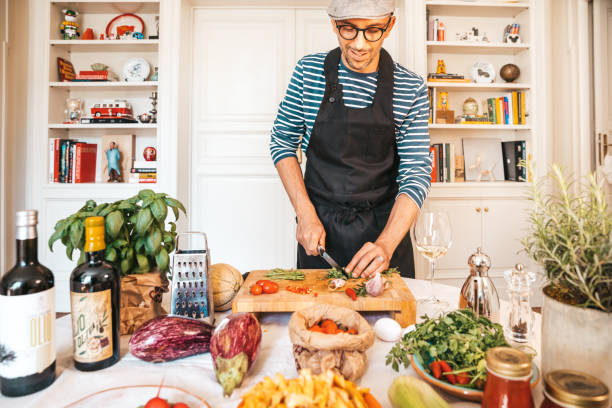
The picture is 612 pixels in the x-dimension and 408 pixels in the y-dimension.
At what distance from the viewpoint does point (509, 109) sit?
314 centimetres

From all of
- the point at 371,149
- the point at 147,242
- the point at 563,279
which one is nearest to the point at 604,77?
the point at 371,149

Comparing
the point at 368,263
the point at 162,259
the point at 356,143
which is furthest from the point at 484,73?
the point at 162,259

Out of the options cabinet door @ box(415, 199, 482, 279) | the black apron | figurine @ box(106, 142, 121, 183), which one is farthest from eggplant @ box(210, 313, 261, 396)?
figurine @ box(106, 142, 121, 183)

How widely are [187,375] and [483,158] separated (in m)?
3.27

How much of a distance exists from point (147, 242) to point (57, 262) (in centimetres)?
287

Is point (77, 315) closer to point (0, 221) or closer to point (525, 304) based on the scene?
point (525, 304)

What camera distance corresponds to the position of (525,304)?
0.79 meters

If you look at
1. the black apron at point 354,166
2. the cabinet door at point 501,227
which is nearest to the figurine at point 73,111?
the black apron at point 354,166

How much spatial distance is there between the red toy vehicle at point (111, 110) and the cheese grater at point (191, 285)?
104 inches

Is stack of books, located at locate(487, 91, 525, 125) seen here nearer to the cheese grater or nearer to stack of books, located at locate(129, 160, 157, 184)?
stack of books, located at locate(129, 160, 157, 184)

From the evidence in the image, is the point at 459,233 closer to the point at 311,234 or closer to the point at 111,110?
the point at 311,234

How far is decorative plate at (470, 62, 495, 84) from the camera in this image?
10.4ft

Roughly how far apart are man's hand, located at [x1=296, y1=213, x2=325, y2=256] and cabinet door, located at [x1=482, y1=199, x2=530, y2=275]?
2.25m

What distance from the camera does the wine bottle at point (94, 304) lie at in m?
0.65
